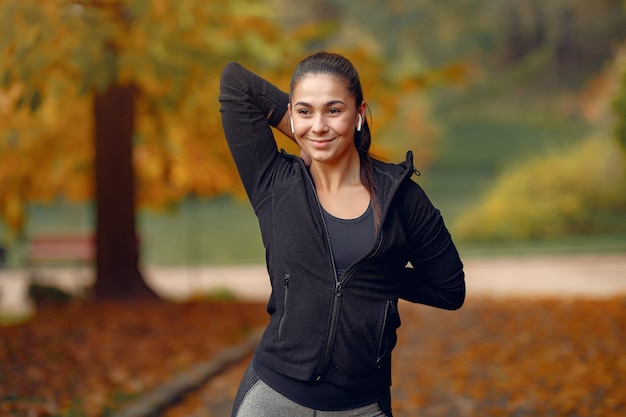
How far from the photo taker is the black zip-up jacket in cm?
221

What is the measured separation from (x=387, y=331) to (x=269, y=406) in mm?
348

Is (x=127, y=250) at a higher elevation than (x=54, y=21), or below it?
below

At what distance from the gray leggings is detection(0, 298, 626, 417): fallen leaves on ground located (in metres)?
4.08

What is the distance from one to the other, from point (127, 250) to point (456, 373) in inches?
201

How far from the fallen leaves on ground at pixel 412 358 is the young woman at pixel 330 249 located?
13.8 ft

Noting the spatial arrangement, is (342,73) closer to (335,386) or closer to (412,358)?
(335,386)

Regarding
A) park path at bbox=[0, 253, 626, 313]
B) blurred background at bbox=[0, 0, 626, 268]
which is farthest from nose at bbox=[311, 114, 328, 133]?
blurred background at bbox=[0, 0, 626, 268]

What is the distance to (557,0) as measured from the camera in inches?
915

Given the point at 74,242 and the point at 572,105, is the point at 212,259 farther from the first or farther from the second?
the point at 572,105

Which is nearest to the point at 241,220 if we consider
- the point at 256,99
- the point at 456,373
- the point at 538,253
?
the point at 538,253

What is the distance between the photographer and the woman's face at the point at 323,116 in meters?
2.29

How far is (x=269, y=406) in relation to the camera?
2268 mm

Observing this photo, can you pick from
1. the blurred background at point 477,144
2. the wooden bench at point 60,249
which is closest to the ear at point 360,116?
the blurred background at point 477,144

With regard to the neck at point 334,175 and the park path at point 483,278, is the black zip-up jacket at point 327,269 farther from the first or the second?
the park path at point 483,278
